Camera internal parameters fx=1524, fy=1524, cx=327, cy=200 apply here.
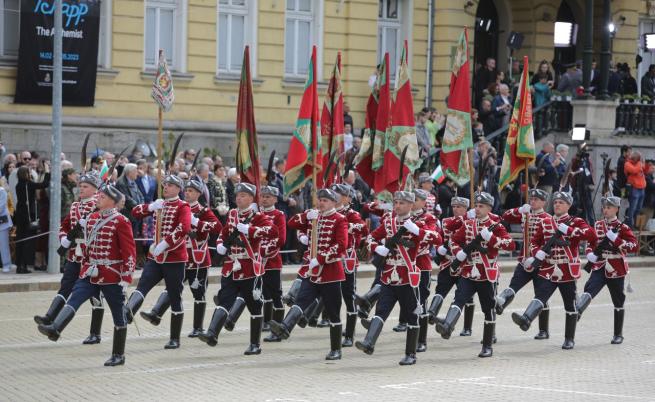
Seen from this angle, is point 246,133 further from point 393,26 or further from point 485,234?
point 393,26

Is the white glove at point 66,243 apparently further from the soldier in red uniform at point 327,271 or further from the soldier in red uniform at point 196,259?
the soldier in red uniform at point 327,271

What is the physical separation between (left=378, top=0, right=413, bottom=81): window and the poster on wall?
8.01m

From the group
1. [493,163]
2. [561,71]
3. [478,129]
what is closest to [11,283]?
[493,163]

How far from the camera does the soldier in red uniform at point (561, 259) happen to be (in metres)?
18.0

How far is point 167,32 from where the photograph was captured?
31.0 meters

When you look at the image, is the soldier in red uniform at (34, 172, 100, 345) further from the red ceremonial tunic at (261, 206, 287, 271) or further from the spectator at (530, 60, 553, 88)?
the spectator at (530, 60, 553, 88)

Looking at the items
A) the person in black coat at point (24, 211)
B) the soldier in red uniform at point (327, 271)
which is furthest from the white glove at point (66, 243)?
the person in black coat at point (24, 211)

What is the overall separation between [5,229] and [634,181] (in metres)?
13.5

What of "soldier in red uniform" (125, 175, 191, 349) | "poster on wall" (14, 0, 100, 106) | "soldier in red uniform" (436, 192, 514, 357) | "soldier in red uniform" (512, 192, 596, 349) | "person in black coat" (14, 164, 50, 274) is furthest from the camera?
"poster on wall" (14, 0, 100, 106)

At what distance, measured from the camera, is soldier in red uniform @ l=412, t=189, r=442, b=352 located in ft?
53.4

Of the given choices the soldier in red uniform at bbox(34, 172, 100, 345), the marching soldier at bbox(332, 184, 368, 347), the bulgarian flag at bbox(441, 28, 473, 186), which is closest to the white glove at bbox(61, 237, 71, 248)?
the soldier in red uniform at bbox(34, 172, 100, 345)

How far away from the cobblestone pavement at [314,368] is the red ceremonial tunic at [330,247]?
90 centimetres

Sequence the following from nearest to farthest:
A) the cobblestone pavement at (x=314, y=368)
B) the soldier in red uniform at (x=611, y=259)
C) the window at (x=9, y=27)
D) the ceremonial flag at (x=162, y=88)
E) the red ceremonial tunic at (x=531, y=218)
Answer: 1. the cobblestone pavement at (x=314, y=368)
2. the red ceremonial tunic at (x=531, y=218)
3. the soldier in red uniform at (x=611, y=259)
4. the ceremonial flag at (x=162, y=88)
5. the window at (x=9, y=27)

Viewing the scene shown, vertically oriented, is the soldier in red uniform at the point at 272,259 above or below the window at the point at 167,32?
below
